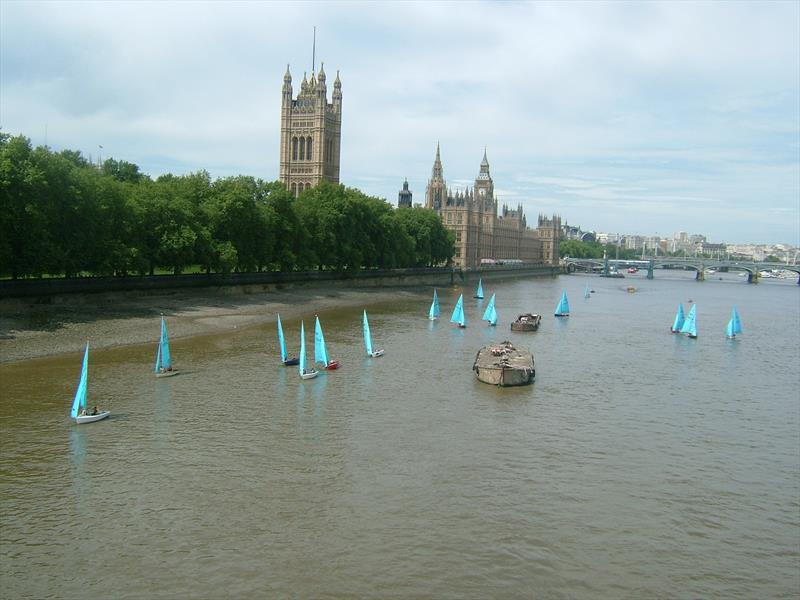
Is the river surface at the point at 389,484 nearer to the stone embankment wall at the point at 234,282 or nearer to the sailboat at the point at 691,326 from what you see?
the stone embankment wall at the point at 234,282

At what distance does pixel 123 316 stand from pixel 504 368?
3198 cm

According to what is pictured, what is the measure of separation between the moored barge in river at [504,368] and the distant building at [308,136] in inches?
4915

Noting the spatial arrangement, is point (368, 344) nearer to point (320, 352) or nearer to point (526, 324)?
point (320, 352)

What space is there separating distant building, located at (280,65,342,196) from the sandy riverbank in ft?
290

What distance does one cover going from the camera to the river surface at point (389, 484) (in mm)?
19531

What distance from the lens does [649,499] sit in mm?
25547

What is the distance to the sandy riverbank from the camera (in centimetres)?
4782

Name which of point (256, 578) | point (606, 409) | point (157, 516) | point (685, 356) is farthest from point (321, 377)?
point (685, 356)

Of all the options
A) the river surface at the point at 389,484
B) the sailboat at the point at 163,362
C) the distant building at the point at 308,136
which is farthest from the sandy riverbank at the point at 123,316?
the distant building at the point at 308,136

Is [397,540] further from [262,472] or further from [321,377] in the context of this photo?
[321,377]

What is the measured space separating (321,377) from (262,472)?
17.3 metres

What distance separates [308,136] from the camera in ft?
558

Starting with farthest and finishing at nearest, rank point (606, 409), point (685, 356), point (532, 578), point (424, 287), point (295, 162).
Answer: point (295, 162)
point (424, 287)
point (685, 356)
point (606, 409)
point (532, 578)

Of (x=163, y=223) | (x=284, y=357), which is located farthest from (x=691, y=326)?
(x=163, y=223)
